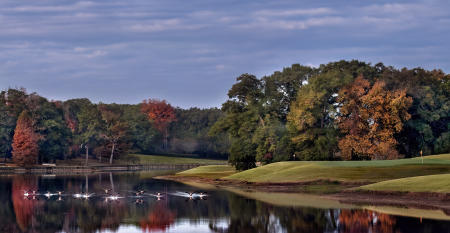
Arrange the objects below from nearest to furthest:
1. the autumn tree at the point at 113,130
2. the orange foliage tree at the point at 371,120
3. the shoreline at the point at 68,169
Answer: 1. the orange foliage tree at the point at 371,120
2. the shoreline at the point at 68,169
3. the autumn tree at the point at 113,130

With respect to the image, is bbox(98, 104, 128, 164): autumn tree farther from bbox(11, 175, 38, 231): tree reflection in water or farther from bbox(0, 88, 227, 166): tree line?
bbox(11, 175, 38, 231): tree reflection in water

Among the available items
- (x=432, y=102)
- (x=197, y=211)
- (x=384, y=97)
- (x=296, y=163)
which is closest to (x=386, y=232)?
(x=197, y=211)

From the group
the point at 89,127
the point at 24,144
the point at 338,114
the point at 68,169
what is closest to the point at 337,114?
the point at 338,114

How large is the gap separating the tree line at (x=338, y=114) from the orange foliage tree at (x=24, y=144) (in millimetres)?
48150

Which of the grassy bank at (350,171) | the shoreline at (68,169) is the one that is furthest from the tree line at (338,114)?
the shoreline at (68,169)

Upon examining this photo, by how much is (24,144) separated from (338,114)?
71.0m

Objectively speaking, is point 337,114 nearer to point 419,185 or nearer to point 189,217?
point 419,185

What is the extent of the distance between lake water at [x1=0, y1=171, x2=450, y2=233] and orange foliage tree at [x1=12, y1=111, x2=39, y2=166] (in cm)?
7769

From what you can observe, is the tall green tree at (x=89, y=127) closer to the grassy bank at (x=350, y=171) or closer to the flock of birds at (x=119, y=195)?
the grassy bank at (x=350, y=171)

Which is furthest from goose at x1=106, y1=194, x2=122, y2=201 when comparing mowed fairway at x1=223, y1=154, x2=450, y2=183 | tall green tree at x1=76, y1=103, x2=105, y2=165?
tall green tree at x1=76, y1=103, x2=105, y2=165

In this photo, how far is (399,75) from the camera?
3853 inches

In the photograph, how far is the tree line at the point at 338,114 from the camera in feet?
286

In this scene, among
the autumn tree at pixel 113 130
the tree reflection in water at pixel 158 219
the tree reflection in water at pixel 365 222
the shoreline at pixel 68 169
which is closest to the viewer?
the tree reflection in water at pixel 365 222

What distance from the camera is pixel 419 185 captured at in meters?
51.4
